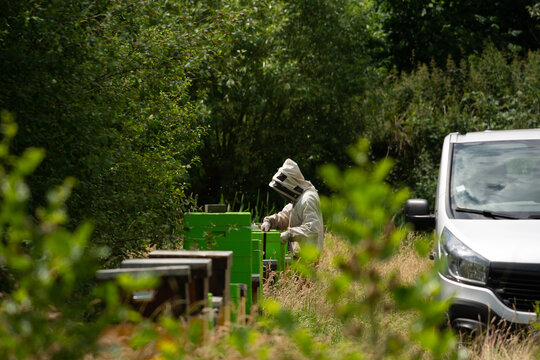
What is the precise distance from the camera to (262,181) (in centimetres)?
1415

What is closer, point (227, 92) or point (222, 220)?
point (222, 220)

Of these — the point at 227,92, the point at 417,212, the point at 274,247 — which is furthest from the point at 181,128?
the point at 227,92

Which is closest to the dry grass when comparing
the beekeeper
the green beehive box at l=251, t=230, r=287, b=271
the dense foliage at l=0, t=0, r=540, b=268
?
the green beehive box at l=251, t=230, r=287, b=271

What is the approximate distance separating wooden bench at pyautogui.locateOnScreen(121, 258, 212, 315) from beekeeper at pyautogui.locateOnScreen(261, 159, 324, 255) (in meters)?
4.07

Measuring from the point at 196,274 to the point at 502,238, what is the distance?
261 cm

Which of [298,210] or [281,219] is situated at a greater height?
[298,210]

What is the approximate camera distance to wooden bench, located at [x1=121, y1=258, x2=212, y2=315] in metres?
Answer: 3.54

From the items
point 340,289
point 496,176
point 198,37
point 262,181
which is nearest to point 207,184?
point 262,181

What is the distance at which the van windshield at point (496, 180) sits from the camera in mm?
5738

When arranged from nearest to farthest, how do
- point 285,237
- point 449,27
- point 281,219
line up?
point 285,237 < point 281,219 < point 449,27

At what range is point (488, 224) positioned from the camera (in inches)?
214

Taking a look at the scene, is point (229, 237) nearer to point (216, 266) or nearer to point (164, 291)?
point (216, 266)

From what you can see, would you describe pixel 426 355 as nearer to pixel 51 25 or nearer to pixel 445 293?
pixel 445 293

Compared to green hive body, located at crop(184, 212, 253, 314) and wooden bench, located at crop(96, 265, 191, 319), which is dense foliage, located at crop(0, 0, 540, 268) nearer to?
green hive body, located at crop(184, 212, 253, 314)
